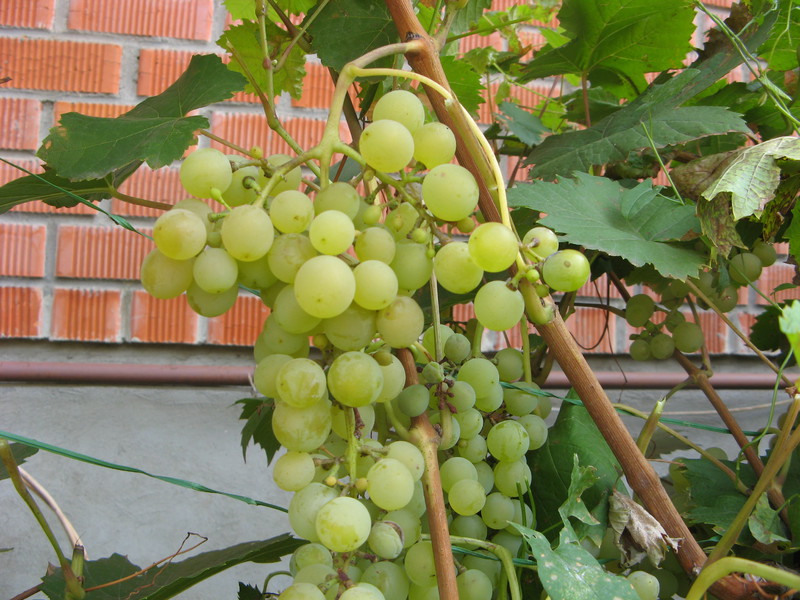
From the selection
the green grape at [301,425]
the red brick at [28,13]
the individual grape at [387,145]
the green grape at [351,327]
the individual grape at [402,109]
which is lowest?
the green grape at [301,425]

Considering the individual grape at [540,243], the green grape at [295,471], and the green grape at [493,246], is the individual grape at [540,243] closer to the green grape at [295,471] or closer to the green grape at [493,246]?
the green grape at [493,246]

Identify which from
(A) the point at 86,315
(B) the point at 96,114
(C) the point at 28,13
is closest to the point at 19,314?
(A) the point at 86,315

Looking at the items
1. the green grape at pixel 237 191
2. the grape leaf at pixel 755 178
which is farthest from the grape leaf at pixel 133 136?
the grape leaf at pixel 755 178

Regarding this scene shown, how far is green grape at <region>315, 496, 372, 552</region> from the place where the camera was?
258 mm

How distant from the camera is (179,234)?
0.88 ft

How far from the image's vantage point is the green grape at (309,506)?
10.9 inches

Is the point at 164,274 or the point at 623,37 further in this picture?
the point at 623,37

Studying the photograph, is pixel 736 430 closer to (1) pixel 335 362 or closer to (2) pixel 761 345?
(2) pixel 761 345

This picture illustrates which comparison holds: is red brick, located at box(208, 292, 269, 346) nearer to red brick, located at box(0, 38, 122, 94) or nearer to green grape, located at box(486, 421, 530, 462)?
red brick, located at box(0, 38, 122, 94)

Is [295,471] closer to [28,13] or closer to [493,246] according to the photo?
[493,246]

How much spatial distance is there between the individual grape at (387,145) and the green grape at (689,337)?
1.18 feet

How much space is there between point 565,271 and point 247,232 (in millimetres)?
126

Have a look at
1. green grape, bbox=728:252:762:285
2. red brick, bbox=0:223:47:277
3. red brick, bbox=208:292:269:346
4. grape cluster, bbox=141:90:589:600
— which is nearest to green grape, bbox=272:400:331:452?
grape cluster, bbox=141:90:589:600

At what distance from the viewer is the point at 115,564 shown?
477mm
